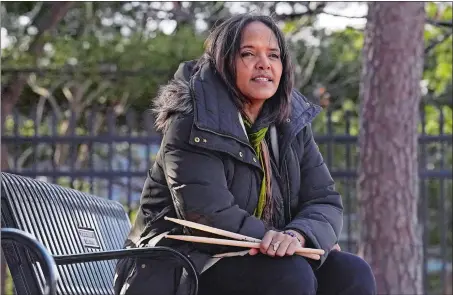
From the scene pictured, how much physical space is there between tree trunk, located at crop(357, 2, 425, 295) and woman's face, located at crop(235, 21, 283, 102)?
3.29m

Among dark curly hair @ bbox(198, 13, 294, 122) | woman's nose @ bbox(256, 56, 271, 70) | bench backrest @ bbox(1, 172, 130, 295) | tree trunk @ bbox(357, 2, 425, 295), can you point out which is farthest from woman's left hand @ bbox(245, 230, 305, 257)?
tree trunk @ bbox(357, 2, 425, 295)

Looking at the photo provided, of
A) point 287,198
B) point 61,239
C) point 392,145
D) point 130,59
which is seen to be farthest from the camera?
point 130,59

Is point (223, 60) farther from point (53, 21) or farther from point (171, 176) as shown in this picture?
point (53, 21)

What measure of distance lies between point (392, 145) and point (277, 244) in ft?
12.3

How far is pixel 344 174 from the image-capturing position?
842 cm

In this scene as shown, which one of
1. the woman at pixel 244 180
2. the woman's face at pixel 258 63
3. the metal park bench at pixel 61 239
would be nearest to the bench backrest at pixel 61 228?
the metal park bench at pixel 61 239

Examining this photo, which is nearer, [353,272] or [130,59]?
[353,272]

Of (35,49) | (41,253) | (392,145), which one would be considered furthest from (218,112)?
(35,49)

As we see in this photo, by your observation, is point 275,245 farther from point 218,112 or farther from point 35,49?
point 35,49

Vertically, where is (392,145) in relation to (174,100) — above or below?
below

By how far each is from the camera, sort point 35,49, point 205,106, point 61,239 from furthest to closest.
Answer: point 35,49, point 61,239, point 205,106

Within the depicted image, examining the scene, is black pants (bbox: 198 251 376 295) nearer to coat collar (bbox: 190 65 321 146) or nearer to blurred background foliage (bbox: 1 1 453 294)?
coat collar (bbox: 190 65 321 146)

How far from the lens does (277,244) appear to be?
324 cm

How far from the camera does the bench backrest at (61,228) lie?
3.42 metres
